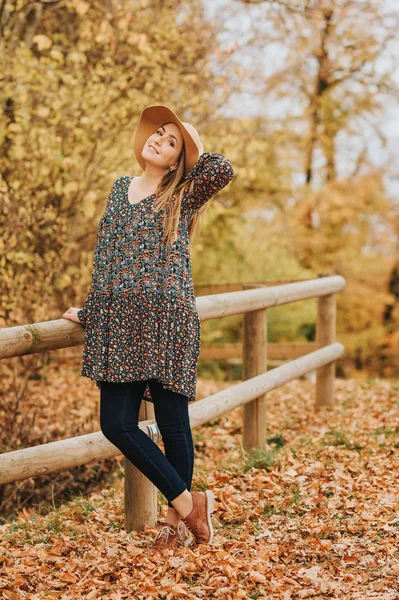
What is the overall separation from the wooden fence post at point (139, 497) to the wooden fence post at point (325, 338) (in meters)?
3.40

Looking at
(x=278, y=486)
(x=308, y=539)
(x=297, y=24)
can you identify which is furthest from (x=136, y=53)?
(x=308, y=539)

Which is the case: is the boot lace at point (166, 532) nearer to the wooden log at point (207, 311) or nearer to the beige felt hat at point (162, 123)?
the wooden log at point (207, 311)

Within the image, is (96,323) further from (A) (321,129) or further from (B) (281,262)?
(A) (321,129)

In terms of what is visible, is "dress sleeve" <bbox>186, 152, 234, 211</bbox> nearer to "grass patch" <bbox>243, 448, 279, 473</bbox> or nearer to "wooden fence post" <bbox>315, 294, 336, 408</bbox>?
"grass patch" <bbox>243, 448, 279, 473</bbox>

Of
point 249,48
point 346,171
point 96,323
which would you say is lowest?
point 96,323

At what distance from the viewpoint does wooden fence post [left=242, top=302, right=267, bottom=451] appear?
216 inches

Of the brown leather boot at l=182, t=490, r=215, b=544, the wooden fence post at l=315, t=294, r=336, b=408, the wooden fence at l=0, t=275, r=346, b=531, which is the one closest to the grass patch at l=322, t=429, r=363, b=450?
the wooden fence at l=0, t=275, r=346, b=531

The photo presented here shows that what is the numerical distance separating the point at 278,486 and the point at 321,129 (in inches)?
609

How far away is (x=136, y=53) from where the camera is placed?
8.77 m

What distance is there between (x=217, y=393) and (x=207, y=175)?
5.83ft

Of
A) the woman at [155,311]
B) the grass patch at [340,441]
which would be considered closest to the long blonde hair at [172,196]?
the woman at [155,311]

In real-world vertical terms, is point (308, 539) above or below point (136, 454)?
below

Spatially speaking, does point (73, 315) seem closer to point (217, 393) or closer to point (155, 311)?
point (155, 311)

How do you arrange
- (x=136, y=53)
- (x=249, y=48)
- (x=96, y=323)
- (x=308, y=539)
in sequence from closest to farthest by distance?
1. (x=96, y=323)
2. (x=308, y=539)
3. (x=136, y=53)
4. (x=249, y=48)
